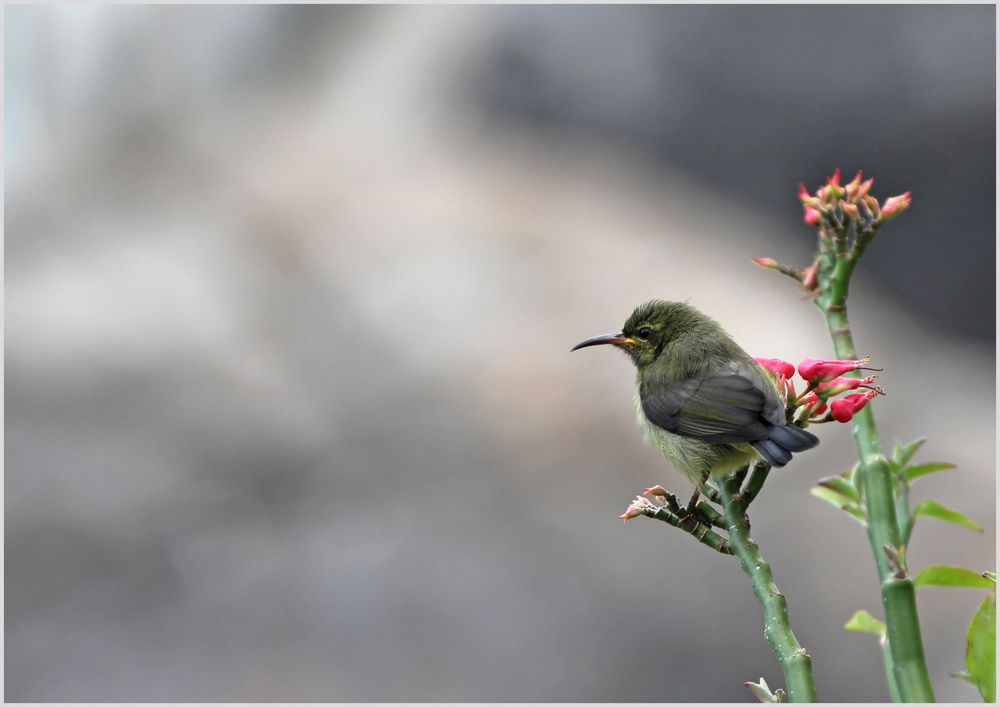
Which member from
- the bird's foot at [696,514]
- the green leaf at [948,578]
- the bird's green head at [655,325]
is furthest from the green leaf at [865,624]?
the bird's green head at [655,325]

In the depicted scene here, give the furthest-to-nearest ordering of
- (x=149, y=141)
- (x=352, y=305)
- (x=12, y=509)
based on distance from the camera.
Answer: (x=149, y=141) < (x=352, y=305) < (x=12, y=509)

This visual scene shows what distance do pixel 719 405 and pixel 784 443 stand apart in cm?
45

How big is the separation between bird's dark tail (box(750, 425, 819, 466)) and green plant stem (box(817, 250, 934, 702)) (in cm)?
35

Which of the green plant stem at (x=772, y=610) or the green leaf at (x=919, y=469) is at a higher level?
the green leaf at (x=919, y=469)

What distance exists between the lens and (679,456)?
2721 mm

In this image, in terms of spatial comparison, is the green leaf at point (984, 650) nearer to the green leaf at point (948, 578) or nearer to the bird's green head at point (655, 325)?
the green leaf at point (948, 578)

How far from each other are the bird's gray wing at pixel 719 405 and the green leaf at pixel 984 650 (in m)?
0.85

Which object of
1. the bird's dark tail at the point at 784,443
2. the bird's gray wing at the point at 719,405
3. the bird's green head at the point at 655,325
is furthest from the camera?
the bird's green head at the point at 655,325

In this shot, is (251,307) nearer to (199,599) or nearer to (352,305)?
(352,305)

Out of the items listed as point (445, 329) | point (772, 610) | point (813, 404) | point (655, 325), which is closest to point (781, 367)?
point (813, 404)

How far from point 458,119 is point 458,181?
2.84 ft

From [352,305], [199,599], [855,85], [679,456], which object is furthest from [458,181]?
[679,456]

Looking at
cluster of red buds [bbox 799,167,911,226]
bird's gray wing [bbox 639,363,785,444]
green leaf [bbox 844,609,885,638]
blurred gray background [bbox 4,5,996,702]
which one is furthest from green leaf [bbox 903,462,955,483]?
blurred gray background [bbox 4,5,996,702]

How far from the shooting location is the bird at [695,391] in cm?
252
